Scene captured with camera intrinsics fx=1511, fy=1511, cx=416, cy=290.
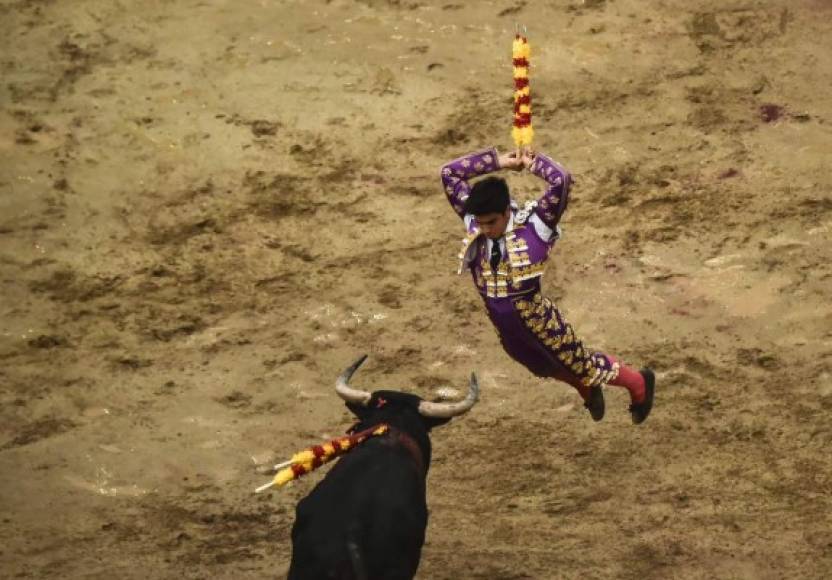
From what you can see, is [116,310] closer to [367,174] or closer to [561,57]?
[367,174]

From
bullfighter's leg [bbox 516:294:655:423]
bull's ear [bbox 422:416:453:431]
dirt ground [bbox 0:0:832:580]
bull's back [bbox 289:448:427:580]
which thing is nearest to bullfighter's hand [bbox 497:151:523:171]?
bullfighter's leg [bbox 516:294:655:423]

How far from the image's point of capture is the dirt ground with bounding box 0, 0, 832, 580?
23.2 ft

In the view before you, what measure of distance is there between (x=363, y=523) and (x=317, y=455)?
33 cm

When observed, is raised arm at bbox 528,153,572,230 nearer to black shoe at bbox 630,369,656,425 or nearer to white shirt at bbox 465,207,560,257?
white shirt at bbox 465,207,560,257

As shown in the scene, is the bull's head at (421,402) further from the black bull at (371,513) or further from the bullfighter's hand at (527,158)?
the bullfighter's hand at (527,158)

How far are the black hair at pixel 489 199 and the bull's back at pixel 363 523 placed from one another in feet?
3.54

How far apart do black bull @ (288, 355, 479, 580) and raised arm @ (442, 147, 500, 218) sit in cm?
79

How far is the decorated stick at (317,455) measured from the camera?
592 cm

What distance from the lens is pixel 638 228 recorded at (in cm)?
844

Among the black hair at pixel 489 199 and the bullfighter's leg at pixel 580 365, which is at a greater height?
the black hair at pixel 489 199

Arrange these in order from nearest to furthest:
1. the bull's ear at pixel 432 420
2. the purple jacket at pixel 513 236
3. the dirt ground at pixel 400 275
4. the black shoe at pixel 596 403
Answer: the purple jacket at pixel 513 236, the bull's ear at pixel 432 420, the black shoe at pixel 596 403, the dirt ground at pixel 400 275

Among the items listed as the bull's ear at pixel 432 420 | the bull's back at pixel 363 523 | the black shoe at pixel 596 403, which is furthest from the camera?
the black shoe at pixel 596 403

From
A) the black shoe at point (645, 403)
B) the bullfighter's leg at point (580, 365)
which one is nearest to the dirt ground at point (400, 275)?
the black shoe at point (645, 403)

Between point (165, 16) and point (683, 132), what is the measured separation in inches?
145
